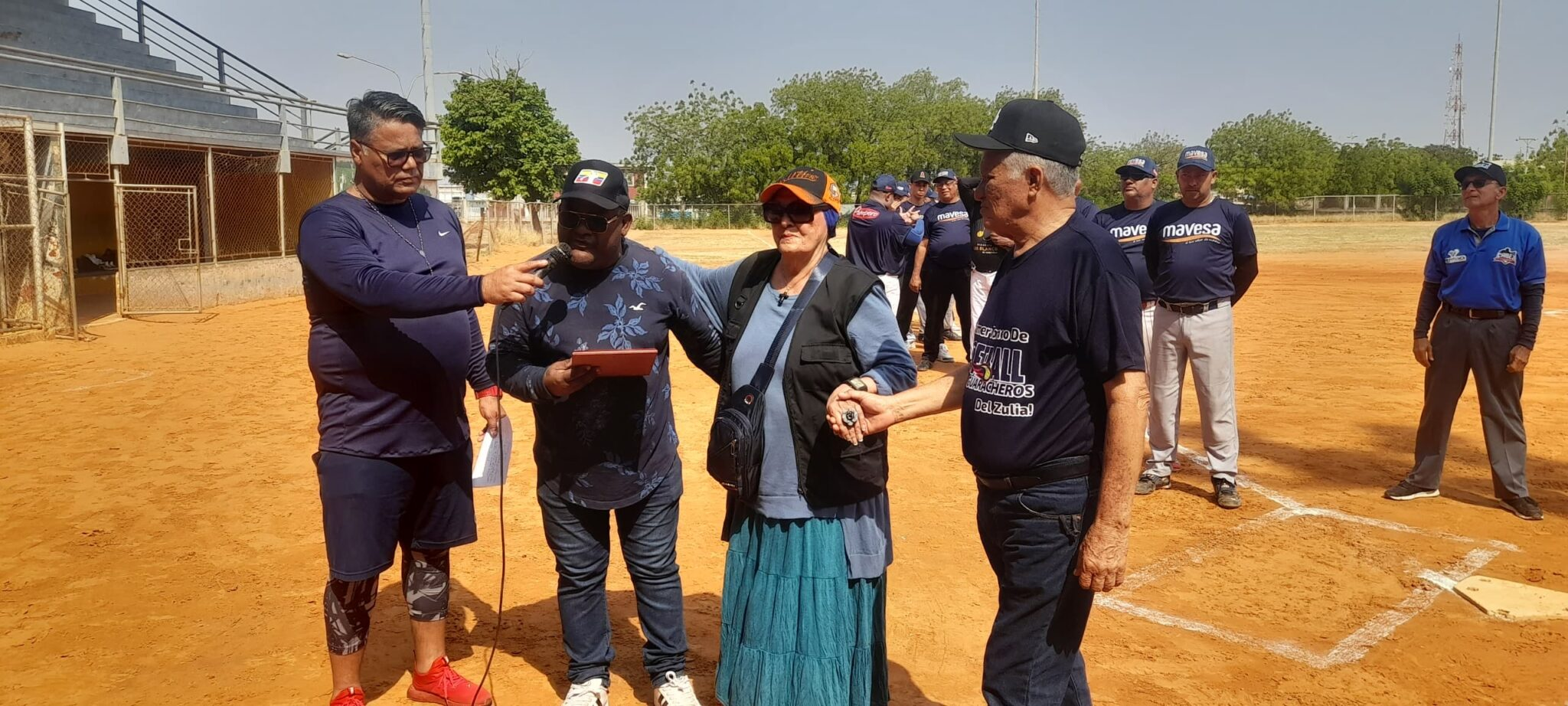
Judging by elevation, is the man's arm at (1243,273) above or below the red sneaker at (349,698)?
above

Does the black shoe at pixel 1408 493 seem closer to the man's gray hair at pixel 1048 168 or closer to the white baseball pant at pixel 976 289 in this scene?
the white baseball pant at pixel 976 289

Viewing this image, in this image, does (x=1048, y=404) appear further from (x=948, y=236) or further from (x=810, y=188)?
(x=948, y=236)

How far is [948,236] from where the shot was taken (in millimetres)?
10914

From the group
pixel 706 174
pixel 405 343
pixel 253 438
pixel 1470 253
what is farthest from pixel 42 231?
pixel 706 174

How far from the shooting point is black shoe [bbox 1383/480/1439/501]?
6.92 m

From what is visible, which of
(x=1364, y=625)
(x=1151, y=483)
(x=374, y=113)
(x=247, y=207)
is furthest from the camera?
(x=247, y=207)

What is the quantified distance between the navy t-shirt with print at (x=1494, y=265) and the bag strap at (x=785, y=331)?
4.94 m

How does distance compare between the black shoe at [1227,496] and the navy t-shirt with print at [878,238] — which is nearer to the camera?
the black shoe at [1227,496]

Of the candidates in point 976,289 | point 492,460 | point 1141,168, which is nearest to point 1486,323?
point 1141,168

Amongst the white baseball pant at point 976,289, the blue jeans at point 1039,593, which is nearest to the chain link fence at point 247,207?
the white baseball pant at point 976,289

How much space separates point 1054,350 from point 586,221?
1691 mm

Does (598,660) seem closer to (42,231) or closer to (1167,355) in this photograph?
(1167,355)

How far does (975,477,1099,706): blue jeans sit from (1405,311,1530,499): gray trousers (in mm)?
5050

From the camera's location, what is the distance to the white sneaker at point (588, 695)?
12.5 feet
